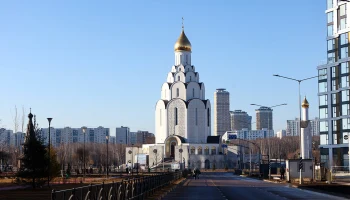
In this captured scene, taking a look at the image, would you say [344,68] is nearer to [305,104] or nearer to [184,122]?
[305,104]

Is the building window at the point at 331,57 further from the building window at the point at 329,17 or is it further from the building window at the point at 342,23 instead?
the building window at the point at 329,17

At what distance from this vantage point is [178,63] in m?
136

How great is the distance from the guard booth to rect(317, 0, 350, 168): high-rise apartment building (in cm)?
3158

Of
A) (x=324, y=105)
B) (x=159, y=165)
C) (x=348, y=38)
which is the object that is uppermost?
(x=348, y=38)

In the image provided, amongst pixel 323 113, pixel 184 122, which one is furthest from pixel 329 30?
pixel 184 122

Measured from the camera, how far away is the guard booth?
56.2 m

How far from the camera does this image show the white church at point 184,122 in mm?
132000

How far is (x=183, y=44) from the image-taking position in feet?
437

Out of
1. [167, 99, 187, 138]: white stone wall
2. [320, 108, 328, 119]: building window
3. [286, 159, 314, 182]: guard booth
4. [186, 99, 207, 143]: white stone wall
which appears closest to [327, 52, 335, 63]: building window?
[320, 108, 328, 119]: building window

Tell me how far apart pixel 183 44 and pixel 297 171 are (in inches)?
2979

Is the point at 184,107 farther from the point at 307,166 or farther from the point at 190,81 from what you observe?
the point at 307,166

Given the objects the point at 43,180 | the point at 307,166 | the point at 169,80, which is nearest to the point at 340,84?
the point at 307,166

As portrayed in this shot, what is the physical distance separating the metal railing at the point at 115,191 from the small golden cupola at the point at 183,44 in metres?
94.9

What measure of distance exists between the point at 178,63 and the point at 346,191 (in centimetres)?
9832
